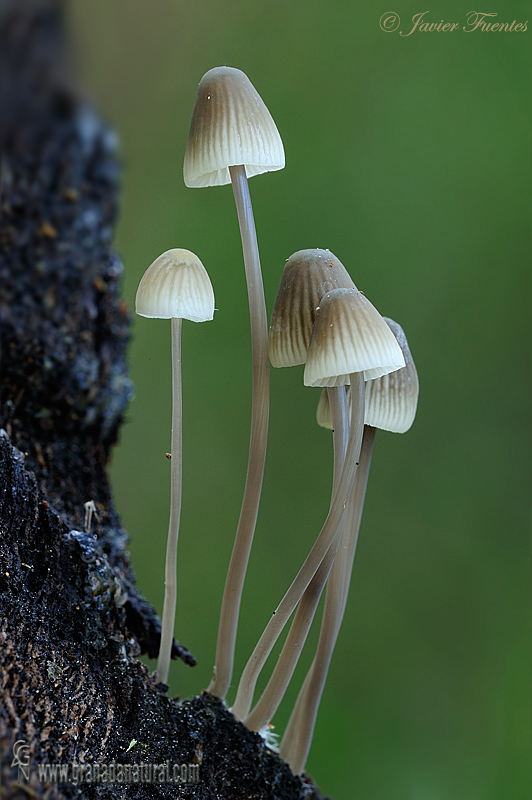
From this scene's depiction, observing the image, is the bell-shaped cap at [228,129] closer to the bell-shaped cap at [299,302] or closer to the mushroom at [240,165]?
the mushroom at [240,165]

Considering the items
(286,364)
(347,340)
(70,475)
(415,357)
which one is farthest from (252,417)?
(415,357)

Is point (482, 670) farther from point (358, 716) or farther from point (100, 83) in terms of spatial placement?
point (100, 83)

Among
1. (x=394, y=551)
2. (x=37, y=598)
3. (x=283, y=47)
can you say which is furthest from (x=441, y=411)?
(x=37, y=598)

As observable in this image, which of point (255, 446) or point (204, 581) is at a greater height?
point (255, 446)

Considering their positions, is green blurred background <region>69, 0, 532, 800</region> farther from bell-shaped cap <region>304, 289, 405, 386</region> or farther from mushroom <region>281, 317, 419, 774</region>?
bell-shaped cap <region>304, 289, 405, 386</region>

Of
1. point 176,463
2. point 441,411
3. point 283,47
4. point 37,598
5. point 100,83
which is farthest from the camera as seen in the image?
point 441,411

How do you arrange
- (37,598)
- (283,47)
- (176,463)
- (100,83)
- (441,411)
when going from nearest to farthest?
(37,598)
(176,463)
(100,83)
(283,47)
(441,411)
